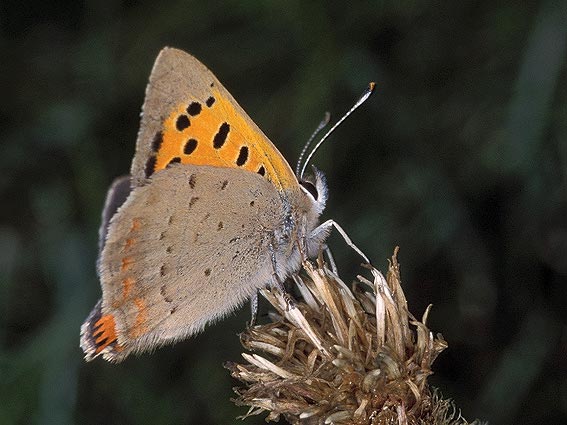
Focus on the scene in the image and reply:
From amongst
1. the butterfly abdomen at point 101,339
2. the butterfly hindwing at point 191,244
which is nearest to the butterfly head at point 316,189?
the butterfly hindwing at point 191,244

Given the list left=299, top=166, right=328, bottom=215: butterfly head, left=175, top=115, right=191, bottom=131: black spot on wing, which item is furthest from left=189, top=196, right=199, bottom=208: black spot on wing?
left=299, top=166, right=328, bottom=215: butterfly head

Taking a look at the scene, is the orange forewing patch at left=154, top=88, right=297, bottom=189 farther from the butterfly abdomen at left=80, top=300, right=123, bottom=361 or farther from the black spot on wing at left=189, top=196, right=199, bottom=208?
the butterfly abdomen at left=80, top=300, right=123, bottom=361

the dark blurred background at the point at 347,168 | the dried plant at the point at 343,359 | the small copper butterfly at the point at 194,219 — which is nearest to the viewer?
the dried plant at the point at 343,359

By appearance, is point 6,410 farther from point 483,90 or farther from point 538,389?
point 483,90

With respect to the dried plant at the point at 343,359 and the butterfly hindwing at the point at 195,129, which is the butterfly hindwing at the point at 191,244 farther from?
the dried plant at the point at 343,359

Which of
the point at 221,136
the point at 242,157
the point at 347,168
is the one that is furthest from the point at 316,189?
the point at 347,168

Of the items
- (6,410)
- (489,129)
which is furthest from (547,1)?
(6,410)

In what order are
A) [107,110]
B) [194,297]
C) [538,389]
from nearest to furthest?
[194,297]
[538,389]
[107,110]
